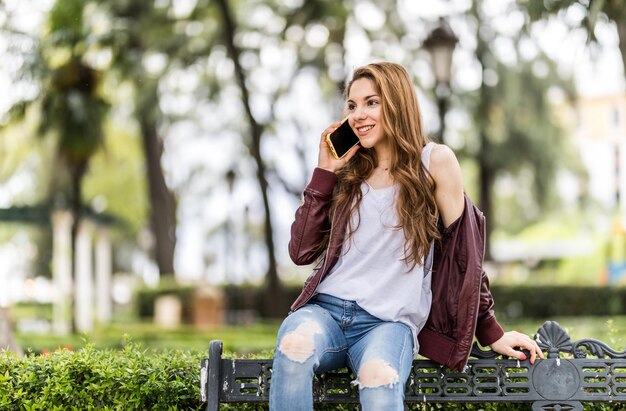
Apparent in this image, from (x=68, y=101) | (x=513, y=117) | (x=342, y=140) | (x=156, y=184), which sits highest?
(x=513, y=117)

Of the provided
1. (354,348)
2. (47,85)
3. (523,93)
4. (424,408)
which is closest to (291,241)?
(354,348)

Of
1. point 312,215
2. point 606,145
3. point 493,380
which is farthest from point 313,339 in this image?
point 606,145

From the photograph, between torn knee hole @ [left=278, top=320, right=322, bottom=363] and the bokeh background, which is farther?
the bokeh background

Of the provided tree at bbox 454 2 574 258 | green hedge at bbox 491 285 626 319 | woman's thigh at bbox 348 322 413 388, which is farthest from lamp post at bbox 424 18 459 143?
green hedge at bbox 491 285 626 319

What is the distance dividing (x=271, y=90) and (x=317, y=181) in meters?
18.7

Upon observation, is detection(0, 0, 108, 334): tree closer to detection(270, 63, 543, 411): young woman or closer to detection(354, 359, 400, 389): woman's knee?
detection(270, 63, 543, 411): young woman

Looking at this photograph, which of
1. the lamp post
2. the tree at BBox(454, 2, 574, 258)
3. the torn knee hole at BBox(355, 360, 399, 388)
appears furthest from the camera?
the tree at BBox(454, 2, 574, 258)

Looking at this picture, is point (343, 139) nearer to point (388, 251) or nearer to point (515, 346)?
point (388, 251)

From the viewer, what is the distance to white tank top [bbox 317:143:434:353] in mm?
3469

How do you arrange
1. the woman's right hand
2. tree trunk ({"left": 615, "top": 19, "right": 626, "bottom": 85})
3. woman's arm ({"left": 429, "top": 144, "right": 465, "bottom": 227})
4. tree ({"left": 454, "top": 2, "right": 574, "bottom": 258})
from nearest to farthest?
woman's arm ({"left": 429, "top": 144, "right": 465, "bottom": 227})
the woman's right hand
tree trunk ({"left": 615, "top": 19, "right": 626, "bottom": 85})
tree ({"left": 454, "top": 2, "right": 574, "bottom": 258})

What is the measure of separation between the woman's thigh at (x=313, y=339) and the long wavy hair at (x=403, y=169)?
369 millimetres

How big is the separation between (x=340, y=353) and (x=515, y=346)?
0.74 m

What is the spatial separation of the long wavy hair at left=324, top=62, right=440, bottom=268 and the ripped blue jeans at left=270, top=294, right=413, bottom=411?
294 millimetres

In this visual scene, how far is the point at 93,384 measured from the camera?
369 centimetres
